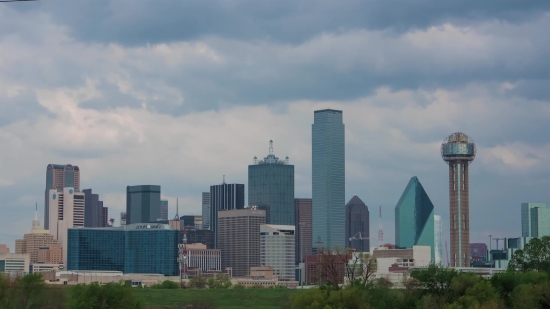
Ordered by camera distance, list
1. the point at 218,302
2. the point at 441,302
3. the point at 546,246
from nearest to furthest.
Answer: the point at 441,302, the point at 546,246, the point at 218,302

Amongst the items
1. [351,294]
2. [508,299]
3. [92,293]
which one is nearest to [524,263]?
[508,299]

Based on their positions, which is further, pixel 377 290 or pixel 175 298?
pixel 175 298

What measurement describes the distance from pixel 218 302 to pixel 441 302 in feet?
257

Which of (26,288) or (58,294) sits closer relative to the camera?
(26,288)

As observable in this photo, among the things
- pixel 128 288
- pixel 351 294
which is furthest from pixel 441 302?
pixel 128 288

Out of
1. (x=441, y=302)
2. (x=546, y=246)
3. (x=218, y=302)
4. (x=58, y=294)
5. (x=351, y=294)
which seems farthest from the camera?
(x=218, y=302)

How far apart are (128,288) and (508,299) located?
5114cm

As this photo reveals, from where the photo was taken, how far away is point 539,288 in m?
125

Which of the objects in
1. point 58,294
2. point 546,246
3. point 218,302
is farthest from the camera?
point 218,302

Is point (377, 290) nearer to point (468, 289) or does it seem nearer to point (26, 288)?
point (468, 289)

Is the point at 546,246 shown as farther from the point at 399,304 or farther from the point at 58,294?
the point at 58,294

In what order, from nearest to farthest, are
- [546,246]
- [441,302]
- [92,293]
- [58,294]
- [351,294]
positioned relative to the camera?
[351,294] < [441,302] < [92,293] < [58,294] < [546,246]

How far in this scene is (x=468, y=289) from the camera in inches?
4870

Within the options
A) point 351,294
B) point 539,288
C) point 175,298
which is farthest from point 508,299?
point 175,298
